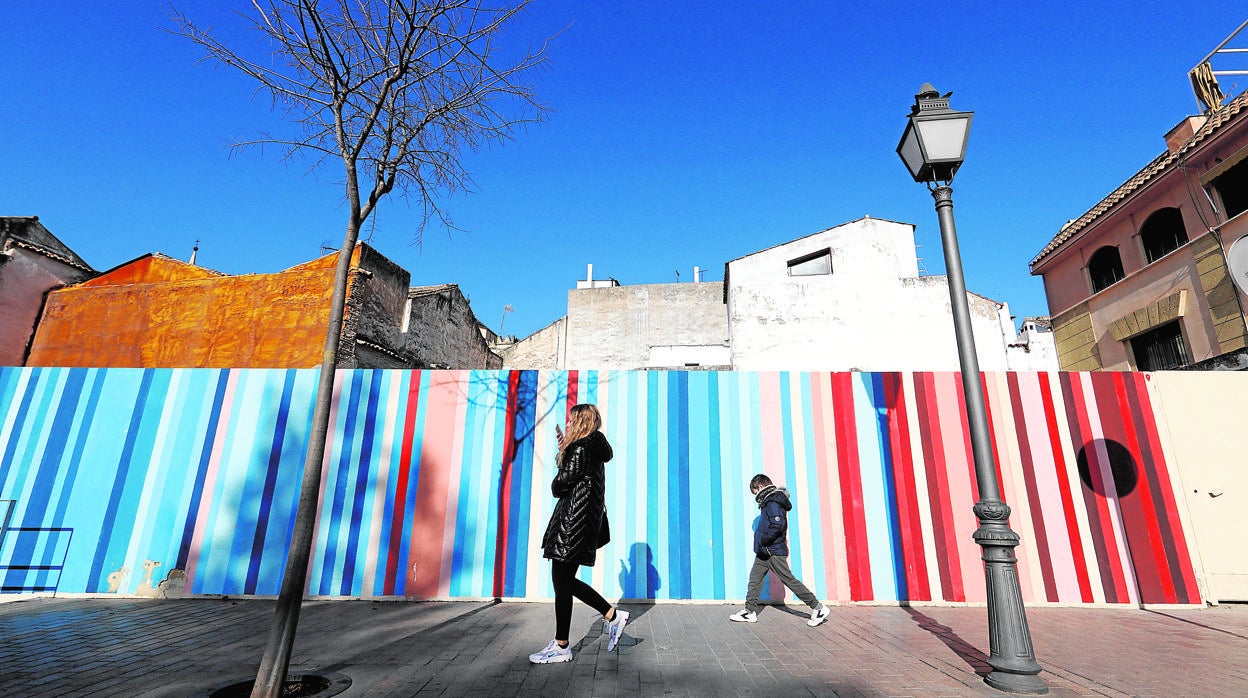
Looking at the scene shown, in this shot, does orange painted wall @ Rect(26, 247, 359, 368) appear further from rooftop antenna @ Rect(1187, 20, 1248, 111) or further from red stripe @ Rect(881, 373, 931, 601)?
rooftop antenna @ Rect(1187, 20, 1248, 111)

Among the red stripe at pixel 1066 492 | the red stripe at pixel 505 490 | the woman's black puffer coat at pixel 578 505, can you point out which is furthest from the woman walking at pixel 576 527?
the red stripe at pixel 1066 492

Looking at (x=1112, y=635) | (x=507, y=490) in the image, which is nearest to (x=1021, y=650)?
(x=1112, y=635)

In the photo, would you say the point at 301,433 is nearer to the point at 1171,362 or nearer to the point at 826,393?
Answer: the point at 826,393

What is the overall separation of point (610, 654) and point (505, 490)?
2.90 meters

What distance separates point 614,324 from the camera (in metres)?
25.0

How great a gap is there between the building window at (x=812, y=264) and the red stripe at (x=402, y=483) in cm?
1441

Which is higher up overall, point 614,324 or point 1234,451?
point 614,324

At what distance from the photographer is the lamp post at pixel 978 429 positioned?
11.3 feet

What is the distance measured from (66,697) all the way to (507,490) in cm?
390

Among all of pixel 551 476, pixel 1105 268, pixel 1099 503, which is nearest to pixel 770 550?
pixel 551 476

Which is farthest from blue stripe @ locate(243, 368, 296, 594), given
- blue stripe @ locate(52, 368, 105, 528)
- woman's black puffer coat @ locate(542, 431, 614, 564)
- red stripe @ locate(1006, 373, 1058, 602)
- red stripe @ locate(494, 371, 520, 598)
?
red stripe @ locate(1006, 373, 1058, 602)

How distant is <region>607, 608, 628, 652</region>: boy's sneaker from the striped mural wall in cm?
208

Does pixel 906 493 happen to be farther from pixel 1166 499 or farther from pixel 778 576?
pixel 1166 499

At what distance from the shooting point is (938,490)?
6.54 metres
